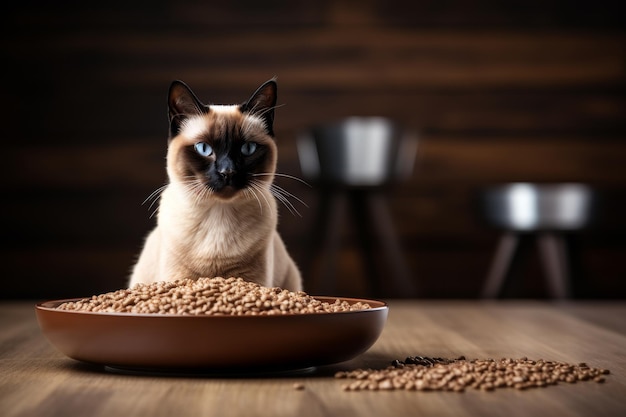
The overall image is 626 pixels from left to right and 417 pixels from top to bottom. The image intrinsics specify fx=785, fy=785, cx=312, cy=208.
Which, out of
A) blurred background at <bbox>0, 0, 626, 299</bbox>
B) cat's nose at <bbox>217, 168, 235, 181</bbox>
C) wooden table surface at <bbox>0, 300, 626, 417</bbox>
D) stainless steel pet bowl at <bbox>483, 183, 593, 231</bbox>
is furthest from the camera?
blurred background at <bbox>0, 0, 626, 299</bbox>

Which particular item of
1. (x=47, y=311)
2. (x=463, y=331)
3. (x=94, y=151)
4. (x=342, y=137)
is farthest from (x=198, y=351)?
(x=94, y=151)

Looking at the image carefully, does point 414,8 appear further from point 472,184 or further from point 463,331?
point 463,331

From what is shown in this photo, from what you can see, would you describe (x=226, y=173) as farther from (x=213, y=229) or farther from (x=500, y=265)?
(x=500, y=265)

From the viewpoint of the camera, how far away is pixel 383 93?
4.91 m

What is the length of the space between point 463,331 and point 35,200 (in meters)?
3.62

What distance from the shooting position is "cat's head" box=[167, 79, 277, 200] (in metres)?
1.46

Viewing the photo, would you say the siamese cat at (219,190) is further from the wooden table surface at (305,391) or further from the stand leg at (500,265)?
the stand leg at (500,265)

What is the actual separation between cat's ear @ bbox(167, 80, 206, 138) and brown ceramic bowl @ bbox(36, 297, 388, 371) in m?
0.49

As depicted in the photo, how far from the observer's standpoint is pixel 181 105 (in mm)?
1513

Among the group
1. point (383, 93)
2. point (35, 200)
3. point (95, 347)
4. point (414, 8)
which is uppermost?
point (414, 8)

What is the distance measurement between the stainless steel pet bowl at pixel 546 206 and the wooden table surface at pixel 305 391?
226cm

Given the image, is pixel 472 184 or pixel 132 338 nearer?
pixel 132 338

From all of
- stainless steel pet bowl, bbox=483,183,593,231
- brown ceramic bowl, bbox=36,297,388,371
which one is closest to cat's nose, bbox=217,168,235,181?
brown ceramic bowl, bbox=36,297,388,371

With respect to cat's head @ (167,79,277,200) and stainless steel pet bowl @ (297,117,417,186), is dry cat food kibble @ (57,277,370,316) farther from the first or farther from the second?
stainless steel pet bowl @ (297,117,417,186)
